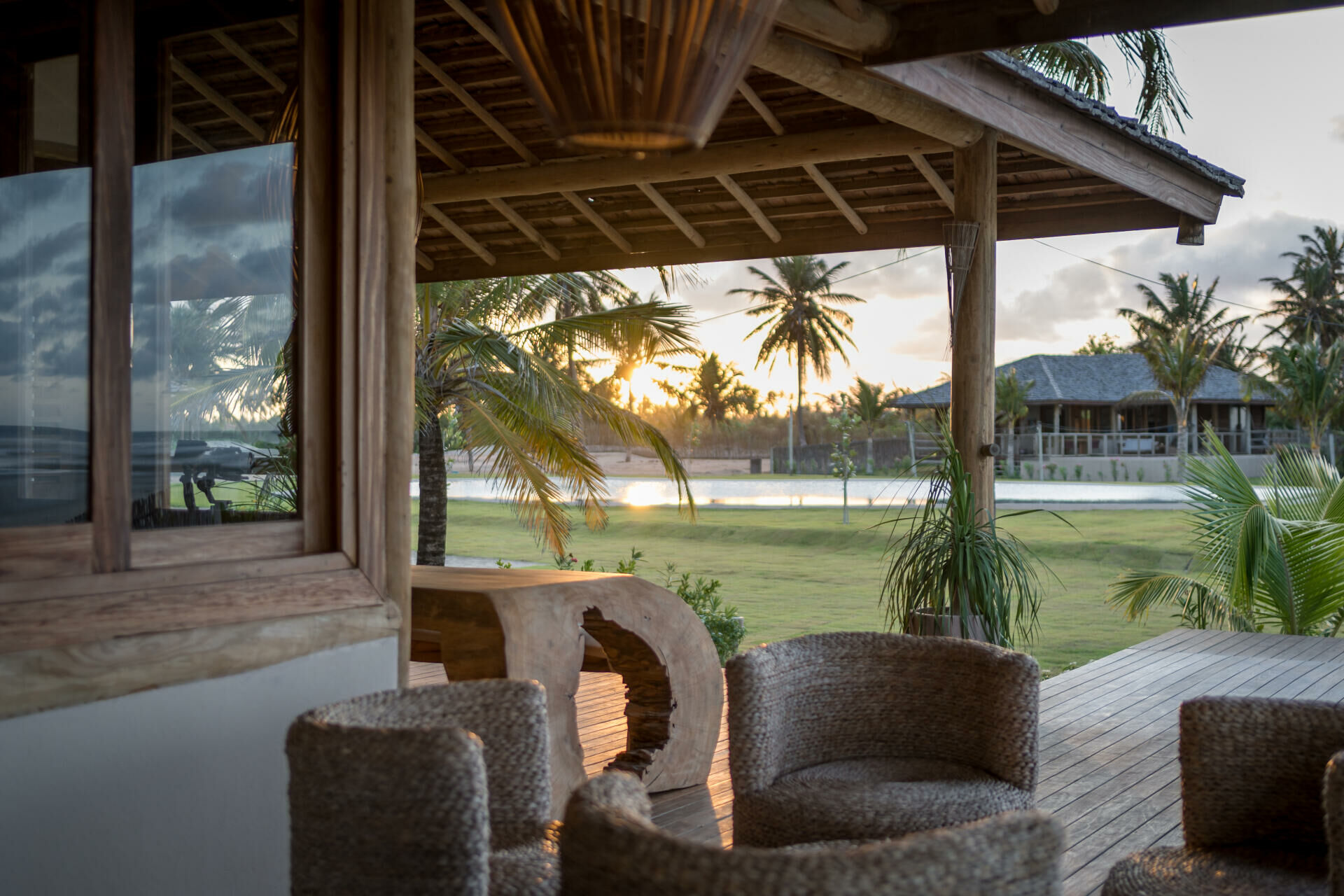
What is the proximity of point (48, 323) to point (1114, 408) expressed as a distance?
115 ft

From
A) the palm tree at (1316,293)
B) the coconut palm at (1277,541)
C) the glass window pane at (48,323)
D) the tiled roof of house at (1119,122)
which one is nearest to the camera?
the glass window pane at (48,323)

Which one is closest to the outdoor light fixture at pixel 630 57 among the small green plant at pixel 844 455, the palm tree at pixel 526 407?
the palm tree at pixel 526 407

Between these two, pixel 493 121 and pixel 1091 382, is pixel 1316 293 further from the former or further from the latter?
pixel 493 121

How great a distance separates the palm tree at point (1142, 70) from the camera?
1100cm

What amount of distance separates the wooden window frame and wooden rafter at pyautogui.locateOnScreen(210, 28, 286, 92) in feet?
0.21

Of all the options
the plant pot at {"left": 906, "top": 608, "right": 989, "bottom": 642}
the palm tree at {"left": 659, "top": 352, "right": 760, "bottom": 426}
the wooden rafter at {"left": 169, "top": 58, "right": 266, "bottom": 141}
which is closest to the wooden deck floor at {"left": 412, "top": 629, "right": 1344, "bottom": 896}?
the plant pot at {"left": 906, "top": 608, "right": 989, "bottom": 642}

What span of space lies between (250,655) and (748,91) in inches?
134

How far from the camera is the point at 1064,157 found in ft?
15.6

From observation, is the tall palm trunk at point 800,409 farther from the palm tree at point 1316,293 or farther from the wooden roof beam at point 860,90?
the wooden roof beam at point 860,90

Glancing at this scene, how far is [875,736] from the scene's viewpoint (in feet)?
8.60

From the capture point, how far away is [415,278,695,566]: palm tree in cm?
856

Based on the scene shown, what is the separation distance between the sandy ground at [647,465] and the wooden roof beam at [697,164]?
2425 centimetres

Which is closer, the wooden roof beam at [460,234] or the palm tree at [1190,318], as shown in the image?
the wooden roof beam at [460,234]

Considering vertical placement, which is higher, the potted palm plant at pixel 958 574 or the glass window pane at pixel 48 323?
the glass window pane at pixel 48 323
